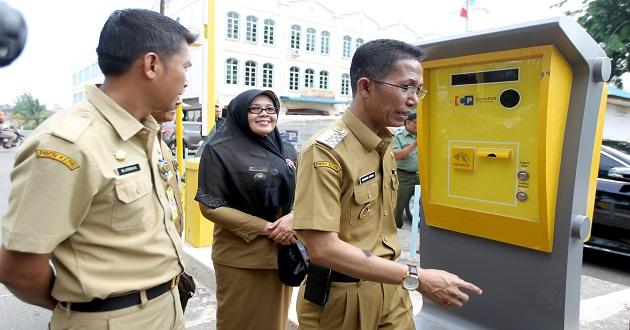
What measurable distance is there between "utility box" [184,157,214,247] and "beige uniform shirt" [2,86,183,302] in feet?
11.2

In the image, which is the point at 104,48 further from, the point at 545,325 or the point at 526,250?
the point at 545,325

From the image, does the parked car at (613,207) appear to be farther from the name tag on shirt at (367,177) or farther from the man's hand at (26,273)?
the man's hand at (26,273)

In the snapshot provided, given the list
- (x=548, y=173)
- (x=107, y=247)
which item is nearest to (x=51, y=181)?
(x=107, y=247)

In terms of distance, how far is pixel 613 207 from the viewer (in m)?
5.16

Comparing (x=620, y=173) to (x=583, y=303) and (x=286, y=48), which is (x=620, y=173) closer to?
(x=583, y=303)

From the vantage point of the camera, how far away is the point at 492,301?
246 cm

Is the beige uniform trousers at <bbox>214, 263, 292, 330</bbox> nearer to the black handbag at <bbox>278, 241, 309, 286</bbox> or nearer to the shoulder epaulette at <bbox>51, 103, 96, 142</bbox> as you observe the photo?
the black handbag at <bbox>278, 241, 309, 286</bbox>

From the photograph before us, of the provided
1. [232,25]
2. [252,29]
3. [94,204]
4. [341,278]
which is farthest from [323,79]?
[94,204]

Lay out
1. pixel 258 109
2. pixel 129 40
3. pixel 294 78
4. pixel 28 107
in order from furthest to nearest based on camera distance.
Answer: pixel 28 107 < pixel 294 78 < pixel 258 109 < pixel 129 40

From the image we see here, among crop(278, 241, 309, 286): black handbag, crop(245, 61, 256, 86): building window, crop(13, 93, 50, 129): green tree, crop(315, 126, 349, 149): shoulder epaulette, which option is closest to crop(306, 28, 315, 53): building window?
crop(245, 61, 256, 86): building window

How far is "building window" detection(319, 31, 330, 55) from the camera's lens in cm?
3466

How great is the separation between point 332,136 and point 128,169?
0.75 metres

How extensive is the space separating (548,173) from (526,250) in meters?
0.44

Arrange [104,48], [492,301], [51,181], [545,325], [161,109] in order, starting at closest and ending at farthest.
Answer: [51,181] < [104,48] < [161,109] < [545,325] < [492,301]
